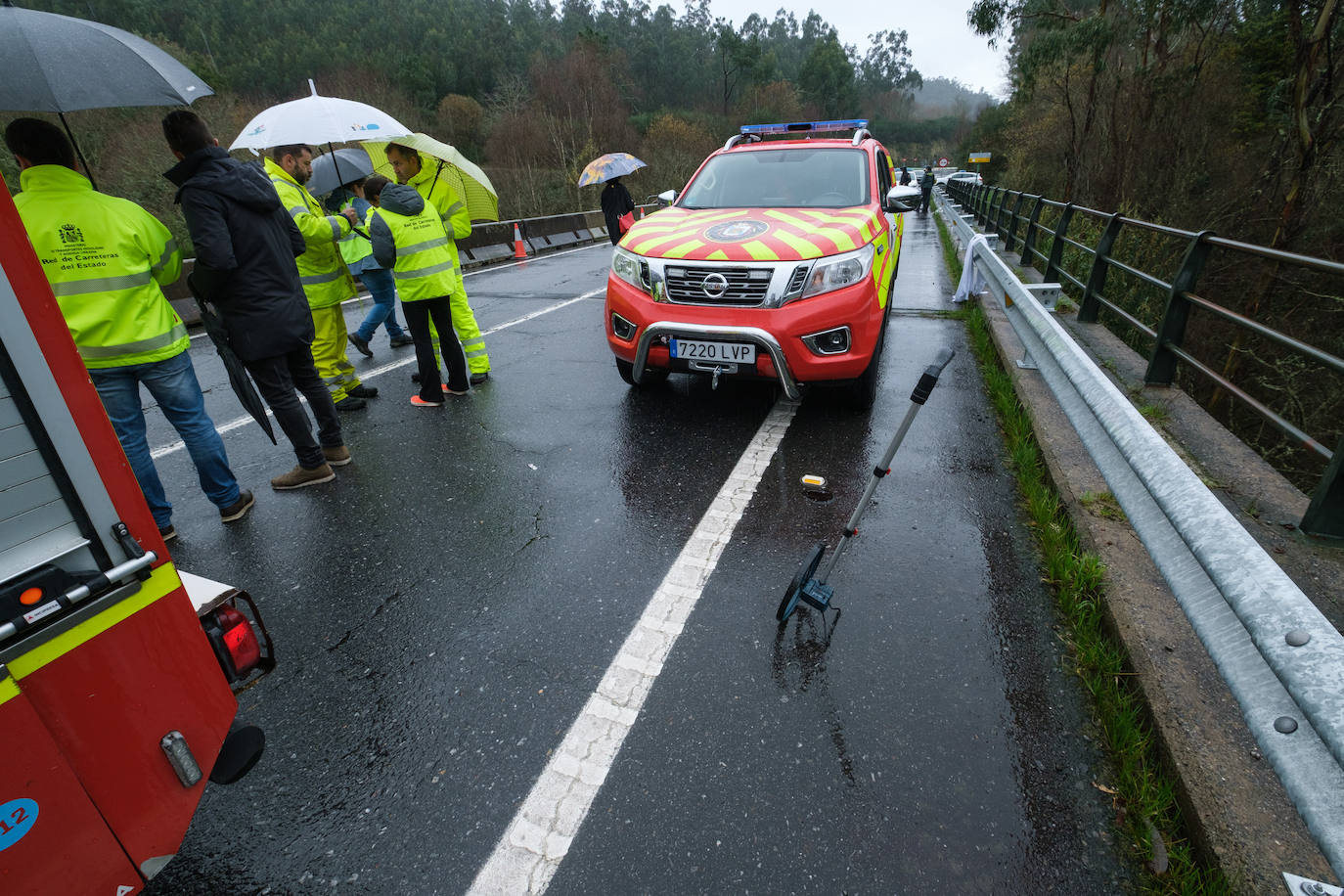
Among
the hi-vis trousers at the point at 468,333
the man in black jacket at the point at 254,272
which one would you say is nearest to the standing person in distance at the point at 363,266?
the hi-vis trousers at the point at 468,333

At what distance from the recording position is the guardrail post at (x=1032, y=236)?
8.55 metres

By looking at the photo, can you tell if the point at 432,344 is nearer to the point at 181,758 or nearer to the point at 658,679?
the point at 658,679

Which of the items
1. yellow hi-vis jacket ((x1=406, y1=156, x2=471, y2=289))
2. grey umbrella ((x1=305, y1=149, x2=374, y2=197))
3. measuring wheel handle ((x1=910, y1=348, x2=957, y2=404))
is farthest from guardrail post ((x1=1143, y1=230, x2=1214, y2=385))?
grey umbrella ((x1=305, y1=149, x2=374, y2=197))

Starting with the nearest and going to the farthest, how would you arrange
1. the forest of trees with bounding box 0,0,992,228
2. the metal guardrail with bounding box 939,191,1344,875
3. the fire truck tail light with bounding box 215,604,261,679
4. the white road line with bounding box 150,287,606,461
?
the metal guardrail with bounding box 939,191,1344,875 < the fire truck tail light with bounding box 215,604,261,679 < the white road line with bounding box 150,287,606,461 < the forest of trees with bounding box 0,0,992,228

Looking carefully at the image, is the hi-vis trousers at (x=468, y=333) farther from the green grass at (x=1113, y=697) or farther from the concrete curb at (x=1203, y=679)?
the concrete curb at (x=1203, y=679)

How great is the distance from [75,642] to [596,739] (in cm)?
142

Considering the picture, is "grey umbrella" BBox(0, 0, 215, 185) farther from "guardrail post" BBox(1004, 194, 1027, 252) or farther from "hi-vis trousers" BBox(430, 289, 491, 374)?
"guardrail post" BBox(1004, 194, 1027, 252)

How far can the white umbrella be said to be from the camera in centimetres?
430

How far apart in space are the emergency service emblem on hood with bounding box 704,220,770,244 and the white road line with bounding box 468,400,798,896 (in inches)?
76.8

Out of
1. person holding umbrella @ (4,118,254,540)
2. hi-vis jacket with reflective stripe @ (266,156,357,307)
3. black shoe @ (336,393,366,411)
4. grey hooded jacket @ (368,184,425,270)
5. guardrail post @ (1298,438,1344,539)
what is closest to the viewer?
guardrail post @ (1298,438,1344,539)

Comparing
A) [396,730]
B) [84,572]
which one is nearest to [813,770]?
[396,730]

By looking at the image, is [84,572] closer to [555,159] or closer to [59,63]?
[59,63]

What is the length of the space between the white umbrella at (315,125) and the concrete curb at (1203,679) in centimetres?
518

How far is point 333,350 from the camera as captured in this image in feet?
16.7
